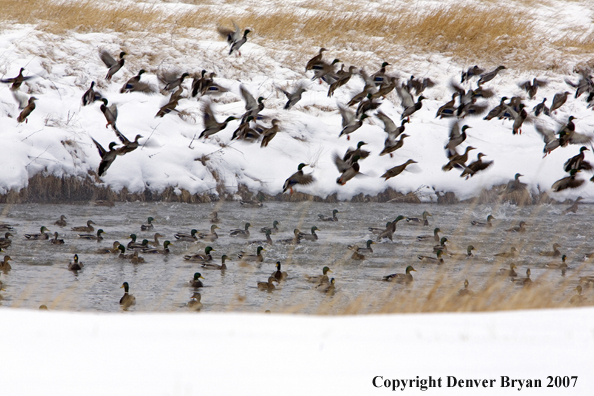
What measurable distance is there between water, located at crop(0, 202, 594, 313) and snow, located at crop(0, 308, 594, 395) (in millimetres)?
3277

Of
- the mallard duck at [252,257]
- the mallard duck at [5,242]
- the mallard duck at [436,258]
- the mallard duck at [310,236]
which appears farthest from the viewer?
the mallard duck at [310,236]

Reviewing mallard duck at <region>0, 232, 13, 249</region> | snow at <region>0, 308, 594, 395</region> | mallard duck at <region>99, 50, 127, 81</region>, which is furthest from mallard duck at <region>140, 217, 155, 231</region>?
snow at <region>0, 308, 594, 395</region>

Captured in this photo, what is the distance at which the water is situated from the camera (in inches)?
350

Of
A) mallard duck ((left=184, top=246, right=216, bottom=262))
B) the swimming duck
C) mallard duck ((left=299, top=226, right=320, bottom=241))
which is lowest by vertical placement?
mallard duck ((left=184, top=246, right=216, bottom=262))

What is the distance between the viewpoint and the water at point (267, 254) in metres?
8.90


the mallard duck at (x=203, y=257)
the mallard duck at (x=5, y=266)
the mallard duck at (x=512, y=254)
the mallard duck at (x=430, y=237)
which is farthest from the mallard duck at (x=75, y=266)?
the mallard duck at (x=512, y=254)

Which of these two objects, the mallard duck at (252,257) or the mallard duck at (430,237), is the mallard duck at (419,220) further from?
the mallard duck at (252,257)

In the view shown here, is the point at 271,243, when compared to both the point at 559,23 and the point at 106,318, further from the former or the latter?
the point at 559,23

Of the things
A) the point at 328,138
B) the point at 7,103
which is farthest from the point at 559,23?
the point at 7,103

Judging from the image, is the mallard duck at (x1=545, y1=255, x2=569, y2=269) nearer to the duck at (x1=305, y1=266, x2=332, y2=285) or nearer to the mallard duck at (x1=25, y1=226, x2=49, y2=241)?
the duck at (x1=305, y1=266, x2=332, y2=285)

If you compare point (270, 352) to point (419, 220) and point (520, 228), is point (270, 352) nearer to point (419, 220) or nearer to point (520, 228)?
point (419, 220)

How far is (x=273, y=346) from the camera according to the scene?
12.1 feet

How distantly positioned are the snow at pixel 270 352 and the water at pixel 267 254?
3.28 m

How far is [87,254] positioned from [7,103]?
583cm
